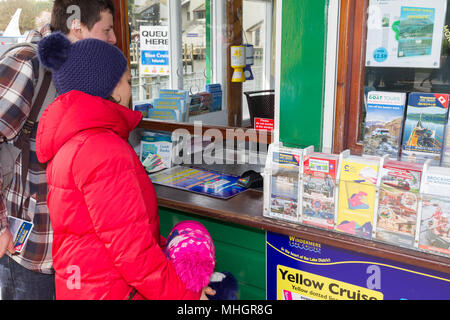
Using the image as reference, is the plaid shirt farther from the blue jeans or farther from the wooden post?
the wooden post

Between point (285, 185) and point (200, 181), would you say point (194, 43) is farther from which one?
point (285, 185)

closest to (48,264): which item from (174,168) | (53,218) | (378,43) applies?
(53,218)

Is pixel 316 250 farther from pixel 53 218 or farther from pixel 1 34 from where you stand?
pixel 1 34

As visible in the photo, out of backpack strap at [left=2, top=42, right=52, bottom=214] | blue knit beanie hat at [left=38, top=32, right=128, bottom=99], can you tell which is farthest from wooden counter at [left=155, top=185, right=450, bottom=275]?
blue knit beanie hat at [left=38, top=32, right=128, bottom=99]

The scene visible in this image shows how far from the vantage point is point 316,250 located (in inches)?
67.9

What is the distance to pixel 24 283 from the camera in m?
1.65

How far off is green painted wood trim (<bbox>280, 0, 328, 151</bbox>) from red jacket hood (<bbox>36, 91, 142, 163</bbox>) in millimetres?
903

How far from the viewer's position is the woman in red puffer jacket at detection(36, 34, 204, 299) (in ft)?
3.64

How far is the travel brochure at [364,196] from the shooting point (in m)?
1.39

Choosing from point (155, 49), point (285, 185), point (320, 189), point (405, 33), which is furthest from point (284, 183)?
point (155, 49)

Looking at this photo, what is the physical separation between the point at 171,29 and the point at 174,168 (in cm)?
91

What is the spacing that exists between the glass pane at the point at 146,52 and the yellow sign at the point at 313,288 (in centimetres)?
146

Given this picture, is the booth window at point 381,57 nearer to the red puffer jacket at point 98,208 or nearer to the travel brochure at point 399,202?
the travel brochure at point 399,202

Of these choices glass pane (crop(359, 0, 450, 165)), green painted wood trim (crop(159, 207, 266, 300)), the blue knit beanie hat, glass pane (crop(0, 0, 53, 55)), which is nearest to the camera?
the blue knit beanie hat
